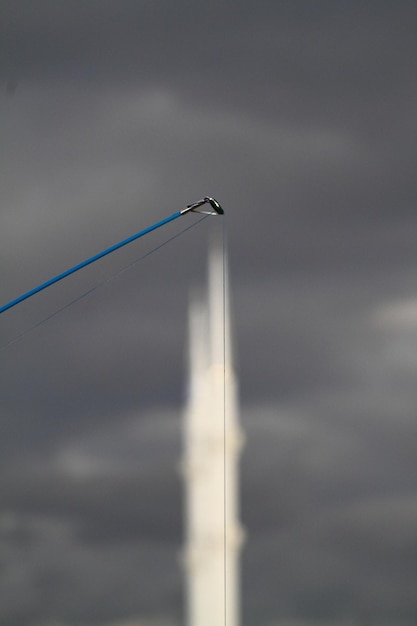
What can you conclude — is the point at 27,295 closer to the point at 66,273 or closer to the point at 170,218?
the point at 66,273

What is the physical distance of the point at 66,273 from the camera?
250 feet

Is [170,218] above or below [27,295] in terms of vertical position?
above

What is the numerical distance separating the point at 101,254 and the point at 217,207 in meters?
7.85

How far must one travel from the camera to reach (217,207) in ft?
251

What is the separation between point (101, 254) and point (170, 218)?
496 cm

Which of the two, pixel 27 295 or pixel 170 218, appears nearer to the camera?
pixel 27 295

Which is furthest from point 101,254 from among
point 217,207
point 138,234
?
point 217,207

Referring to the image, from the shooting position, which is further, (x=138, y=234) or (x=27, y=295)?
(x=138, y=234)

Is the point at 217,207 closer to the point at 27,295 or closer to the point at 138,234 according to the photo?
the point at 138,234

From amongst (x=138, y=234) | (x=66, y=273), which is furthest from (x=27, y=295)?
(x=138, y=234)

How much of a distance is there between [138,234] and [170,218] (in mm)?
2241

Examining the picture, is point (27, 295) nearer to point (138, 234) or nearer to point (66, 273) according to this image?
point (66, 273)

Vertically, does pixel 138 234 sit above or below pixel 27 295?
above

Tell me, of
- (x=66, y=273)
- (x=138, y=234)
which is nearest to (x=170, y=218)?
(x=138, y=234)
